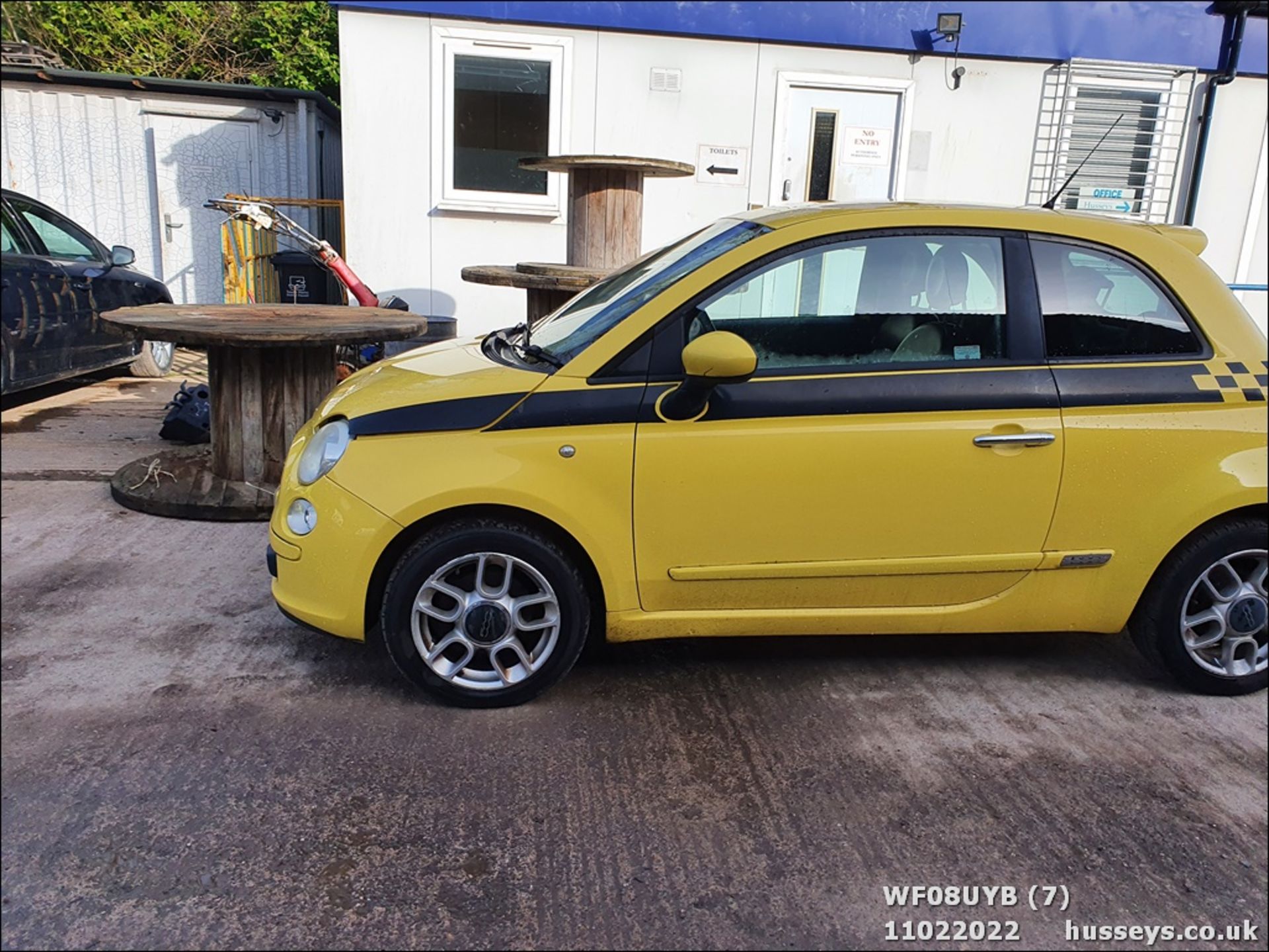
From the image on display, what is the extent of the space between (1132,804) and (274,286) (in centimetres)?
865

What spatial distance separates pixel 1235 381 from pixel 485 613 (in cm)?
250

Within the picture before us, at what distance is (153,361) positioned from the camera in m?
7.69

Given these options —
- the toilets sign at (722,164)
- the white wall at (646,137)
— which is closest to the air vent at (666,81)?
the white wall at (646,137)

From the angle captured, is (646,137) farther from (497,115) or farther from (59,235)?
(59,235)

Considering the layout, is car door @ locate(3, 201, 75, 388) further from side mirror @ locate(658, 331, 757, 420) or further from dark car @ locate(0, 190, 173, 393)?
side mirror @ locate(658, 331, 757, 420)

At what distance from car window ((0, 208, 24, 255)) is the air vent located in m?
5.80

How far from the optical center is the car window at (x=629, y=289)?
10.6 ft

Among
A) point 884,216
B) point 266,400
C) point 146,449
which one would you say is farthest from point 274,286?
point 884,216

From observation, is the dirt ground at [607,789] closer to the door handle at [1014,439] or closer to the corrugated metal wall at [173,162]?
the door handle at [1014,439]

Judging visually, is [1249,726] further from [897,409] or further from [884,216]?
[884,216]

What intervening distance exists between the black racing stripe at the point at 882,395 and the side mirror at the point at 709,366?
44 mm

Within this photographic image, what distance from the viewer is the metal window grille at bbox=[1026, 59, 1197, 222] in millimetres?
8641

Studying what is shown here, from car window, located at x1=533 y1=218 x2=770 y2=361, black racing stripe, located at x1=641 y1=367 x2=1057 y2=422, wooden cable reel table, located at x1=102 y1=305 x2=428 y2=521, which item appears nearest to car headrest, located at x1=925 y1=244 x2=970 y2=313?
black racing stripe, located at x1=641 y1=367 x2=1057 y2=422

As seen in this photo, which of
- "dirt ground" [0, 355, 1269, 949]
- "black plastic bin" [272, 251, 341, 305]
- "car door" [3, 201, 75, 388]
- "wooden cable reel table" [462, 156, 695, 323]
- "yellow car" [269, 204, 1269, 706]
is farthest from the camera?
"black plastic bin" [272, 251, 341, 305]
